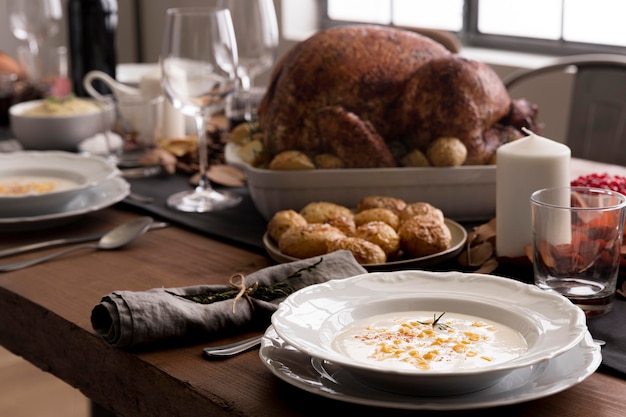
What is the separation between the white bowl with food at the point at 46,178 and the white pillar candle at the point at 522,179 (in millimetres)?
624

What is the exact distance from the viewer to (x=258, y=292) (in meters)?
0.98

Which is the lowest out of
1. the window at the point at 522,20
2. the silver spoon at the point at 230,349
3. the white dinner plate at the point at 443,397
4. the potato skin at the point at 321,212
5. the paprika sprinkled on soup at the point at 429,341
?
the silver spoon at the point at 230,349

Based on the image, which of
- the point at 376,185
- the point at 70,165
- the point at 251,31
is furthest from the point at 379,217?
the point at 251,31

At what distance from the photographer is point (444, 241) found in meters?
1.09

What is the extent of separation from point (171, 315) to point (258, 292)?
4.7 inches

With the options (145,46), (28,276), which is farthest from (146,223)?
(145,46)

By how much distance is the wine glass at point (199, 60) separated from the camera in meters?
1.36

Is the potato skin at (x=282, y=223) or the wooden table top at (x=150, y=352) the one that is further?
the potato skin at (x=282, y=223)

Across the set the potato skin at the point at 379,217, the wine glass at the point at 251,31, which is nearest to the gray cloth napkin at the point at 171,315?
the potato skin at the point at 379,217

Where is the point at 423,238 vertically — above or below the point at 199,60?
below

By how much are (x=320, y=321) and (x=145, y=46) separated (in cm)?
436

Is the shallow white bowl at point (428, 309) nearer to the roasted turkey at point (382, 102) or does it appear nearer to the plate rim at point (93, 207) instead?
the roasted turkey at point (382, 102)

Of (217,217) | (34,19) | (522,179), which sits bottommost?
(217,217)

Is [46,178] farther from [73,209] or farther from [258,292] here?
[258,292]
